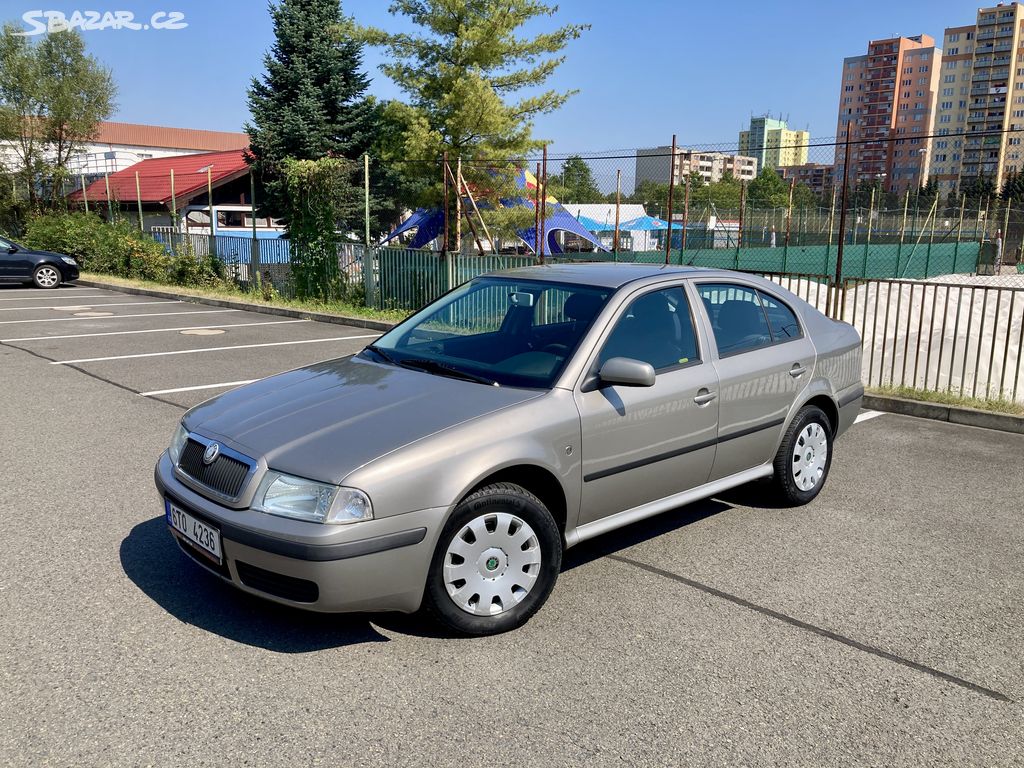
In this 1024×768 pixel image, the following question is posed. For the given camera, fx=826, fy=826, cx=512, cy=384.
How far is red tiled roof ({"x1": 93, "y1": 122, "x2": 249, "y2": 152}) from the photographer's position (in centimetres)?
6022

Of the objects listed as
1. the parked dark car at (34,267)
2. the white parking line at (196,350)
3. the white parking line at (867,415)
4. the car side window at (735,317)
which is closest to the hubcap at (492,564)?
the car side window at (735,317)

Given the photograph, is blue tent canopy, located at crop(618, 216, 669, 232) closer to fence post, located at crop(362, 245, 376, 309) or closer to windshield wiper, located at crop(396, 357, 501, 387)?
fence post, located at crop(362, 245, 376, 309)

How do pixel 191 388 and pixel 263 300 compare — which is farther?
pixel 263 300

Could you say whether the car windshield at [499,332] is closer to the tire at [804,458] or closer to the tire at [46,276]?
the tire at [804,458]

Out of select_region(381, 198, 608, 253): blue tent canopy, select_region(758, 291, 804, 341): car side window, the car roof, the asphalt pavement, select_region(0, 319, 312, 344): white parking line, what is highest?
select_region(381, 198, 608, 253): blue tent canopy

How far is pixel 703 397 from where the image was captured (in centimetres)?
442

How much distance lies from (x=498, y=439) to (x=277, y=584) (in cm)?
106

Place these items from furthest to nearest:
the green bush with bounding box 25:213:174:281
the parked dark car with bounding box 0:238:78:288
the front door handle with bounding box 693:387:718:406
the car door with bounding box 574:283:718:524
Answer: the green bush with bounding box 25:213:174:281 < the parked dark car with bounding box 0:238:78:288 < the front door handle with bounding box 693:387:718:406 < the car door with bounding box 574:283:718:524

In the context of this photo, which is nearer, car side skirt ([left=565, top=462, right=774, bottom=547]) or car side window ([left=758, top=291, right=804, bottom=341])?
car side skirt ([left=565, top=462, right=774, bottom=547])

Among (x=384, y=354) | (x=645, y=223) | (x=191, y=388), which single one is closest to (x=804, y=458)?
(x=384, y=354)

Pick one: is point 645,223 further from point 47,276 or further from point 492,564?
point 492,564

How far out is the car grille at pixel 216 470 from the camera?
342 centimetres

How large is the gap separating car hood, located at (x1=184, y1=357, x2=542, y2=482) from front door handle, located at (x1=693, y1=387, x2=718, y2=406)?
3.40 feet

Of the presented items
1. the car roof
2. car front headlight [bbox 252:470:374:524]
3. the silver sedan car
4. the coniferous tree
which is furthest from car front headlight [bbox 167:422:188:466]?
the coniferous tree
